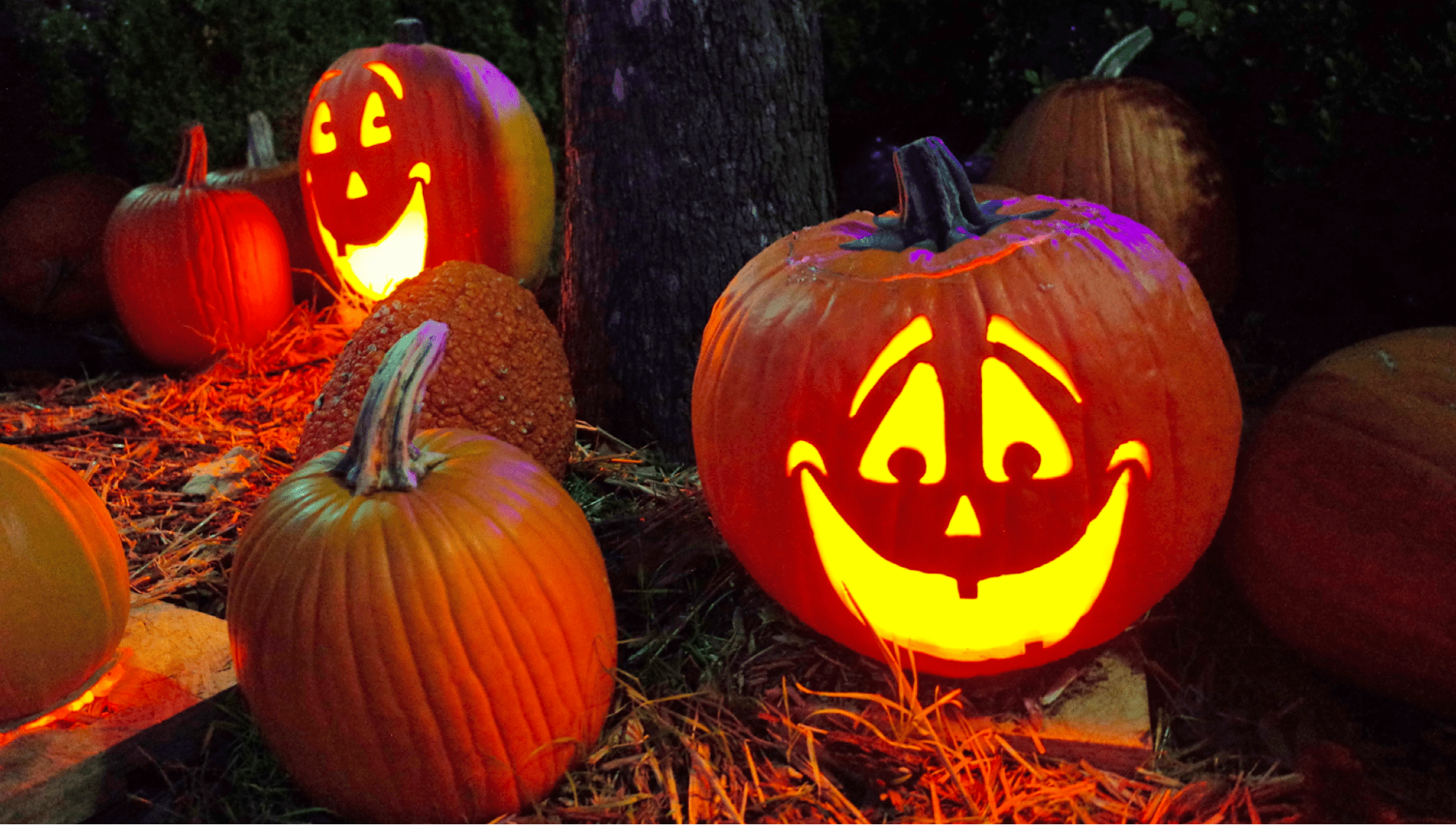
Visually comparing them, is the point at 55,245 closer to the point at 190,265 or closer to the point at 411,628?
the point at 190,265

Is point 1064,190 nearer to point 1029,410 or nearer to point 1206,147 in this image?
point 1206,147

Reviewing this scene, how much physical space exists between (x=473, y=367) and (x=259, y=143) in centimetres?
274

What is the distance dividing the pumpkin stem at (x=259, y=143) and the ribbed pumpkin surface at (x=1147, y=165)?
11.4 ft

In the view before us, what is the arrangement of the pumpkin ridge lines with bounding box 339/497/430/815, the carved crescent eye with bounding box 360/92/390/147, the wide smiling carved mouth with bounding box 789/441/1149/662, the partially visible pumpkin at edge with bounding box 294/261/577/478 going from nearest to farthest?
the pumpkin ridge lines with bounding box 339/497/430/815 → the wide smiling carved mouth with bounding box 789/441/1149/662 → the partially visible pumpkin at edge with bounding box 294/261/577/478 → the carved crescent eye with bounding box 360/92/390/147

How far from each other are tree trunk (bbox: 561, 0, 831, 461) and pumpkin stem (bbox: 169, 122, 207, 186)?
192 centimetres

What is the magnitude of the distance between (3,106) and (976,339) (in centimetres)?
513

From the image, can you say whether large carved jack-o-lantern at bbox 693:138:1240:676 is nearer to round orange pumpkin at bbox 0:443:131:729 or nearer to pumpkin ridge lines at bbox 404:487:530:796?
pumpkin ridge lines at bbox 404:487:530:796

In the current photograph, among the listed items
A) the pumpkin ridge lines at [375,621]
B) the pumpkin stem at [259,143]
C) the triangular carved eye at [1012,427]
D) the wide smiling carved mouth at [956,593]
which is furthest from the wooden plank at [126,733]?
the pumpkin stem at [259,143]

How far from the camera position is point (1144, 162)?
10.5 ft

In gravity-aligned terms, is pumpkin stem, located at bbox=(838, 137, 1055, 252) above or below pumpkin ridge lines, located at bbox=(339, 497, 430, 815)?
above

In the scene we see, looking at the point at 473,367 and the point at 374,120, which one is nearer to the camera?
the point at 473,367

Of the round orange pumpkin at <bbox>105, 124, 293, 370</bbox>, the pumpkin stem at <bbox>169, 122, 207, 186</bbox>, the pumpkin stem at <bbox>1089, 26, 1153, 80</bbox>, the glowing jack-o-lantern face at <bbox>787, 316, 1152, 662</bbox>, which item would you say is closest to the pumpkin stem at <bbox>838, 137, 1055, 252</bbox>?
the glowing jack-o-lantern face at <bbox>787, 316, 1152, 662</bbox>

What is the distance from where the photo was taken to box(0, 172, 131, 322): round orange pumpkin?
466cm

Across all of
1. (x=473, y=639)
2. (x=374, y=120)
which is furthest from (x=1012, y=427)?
(x=374, y=120)
